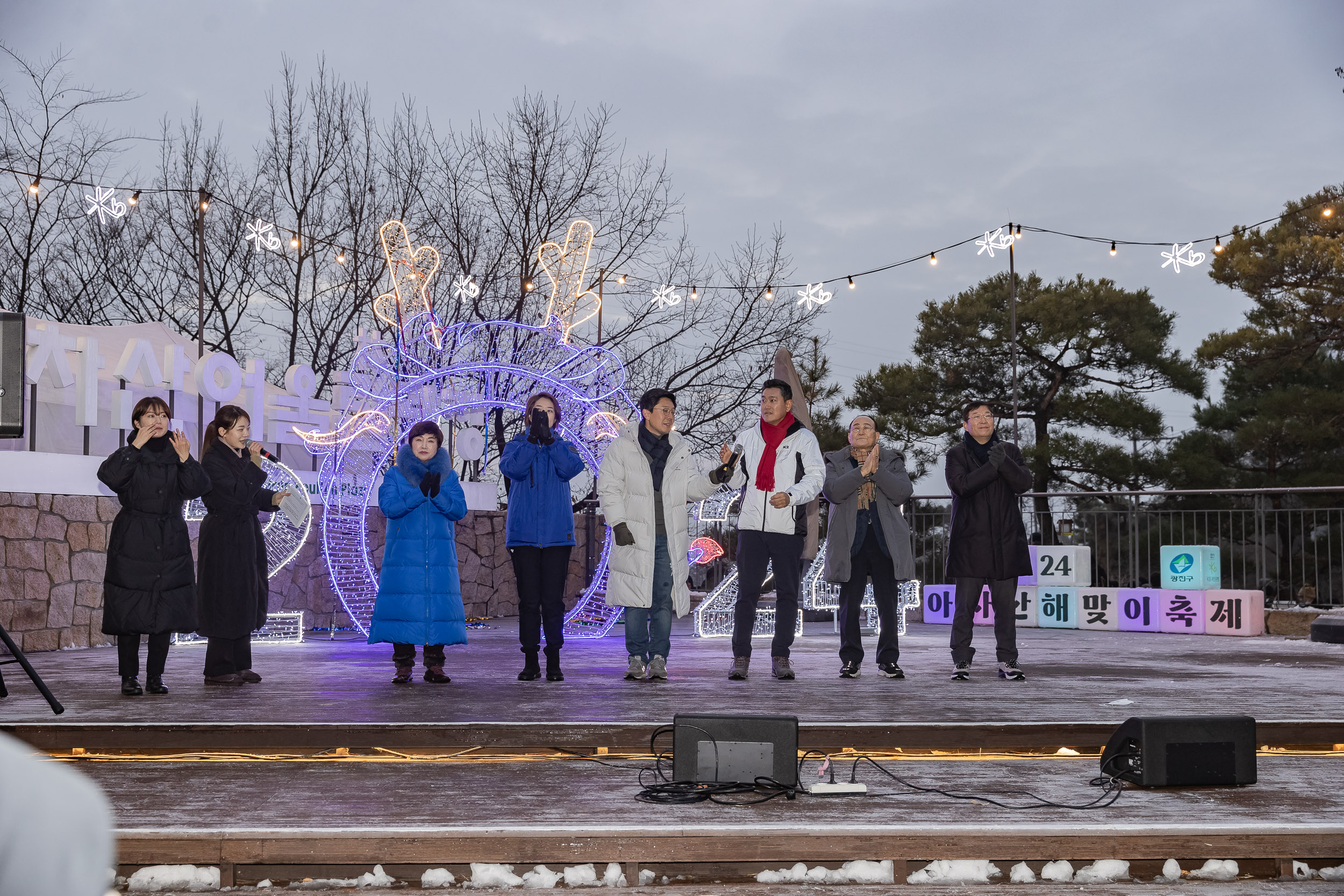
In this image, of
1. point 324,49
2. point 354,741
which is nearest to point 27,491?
point 354,741

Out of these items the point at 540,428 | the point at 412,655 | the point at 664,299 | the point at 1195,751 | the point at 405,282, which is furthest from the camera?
the point at 664,299

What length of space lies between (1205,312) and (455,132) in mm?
16689

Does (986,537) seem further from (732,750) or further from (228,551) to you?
(228,551)

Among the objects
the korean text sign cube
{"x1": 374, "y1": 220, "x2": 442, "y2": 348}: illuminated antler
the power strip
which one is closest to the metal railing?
the korean text sign cube

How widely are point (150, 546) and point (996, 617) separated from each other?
4.59 m

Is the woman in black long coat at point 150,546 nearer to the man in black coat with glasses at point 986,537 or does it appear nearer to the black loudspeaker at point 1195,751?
the man in black coat with glasses at point 986,537

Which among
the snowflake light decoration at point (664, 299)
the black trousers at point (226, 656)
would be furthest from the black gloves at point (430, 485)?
the snowflake light decoration at point (664, 299)

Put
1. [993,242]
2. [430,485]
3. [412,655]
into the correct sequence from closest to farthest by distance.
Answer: [412,655] → [430,485] → [993,242]

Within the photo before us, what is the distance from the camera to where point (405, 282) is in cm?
1486

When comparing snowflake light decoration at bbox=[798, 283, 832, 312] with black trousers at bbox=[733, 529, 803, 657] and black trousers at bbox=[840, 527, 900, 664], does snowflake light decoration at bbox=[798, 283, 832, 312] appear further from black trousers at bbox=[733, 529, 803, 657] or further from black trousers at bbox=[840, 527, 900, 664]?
black trousers at bbox=[733, 529, 803, 657]

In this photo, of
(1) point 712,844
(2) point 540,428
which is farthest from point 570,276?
(1) point 712,844

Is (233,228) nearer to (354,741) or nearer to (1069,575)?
(1069,575)

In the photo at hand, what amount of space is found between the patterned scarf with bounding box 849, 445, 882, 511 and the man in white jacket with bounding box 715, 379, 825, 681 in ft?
1.06

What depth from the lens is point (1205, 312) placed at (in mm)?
25828
